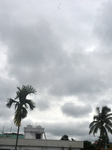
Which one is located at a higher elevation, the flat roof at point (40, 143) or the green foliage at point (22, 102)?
the green foliage at point (22, 102)

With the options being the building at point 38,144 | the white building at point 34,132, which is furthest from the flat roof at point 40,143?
the white building at point 34,132

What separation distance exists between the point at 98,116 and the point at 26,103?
16079mm

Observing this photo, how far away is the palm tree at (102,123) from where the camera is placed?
3050 cm

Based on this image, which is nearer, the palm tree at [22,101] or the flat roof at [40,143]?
the palm tree at [22,101]

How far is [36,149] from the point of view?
87.2 ft

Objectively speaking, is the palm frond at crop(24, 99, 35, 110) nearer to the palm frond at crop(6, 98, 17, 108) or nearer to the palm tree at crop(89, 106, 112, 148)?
the palm frond at crop(6, 98, 17, 108)

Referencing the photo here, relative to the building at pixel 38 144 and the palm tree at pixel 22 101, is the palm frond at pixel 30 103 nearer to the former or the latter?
the palm tree at pixel 22 101

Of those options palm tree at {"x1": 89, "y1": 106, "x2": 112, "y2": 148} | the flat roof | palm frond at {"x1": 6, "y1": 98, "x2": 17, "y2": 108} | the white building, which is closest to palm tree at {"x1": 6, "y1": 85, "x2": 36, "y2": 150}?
palm frond at {"x1": 6, "y1": 98, "x2": 17, "y2": 108}

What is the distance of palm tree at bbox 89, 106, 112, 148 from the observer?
30500mm

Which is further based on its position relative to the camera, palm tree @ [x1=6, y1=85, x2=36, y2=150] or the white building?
the white building

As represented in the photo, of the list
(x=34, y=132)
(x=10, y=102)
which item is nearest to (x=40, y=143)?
(x=10, y=102)

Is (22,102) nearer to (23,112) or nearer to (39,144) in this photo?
(23,112)

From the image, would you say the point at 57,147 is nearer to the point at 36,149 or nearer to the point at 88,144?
the point at 36,149

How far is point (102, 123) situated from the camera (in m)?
31.3
